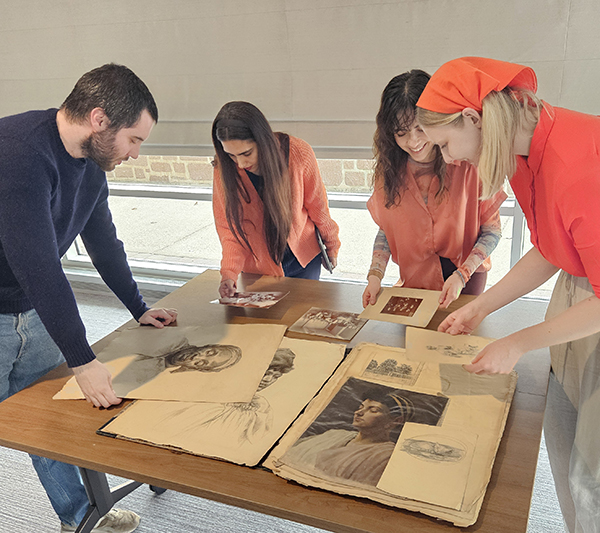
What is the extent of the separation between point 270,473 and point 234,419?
17 centimetres

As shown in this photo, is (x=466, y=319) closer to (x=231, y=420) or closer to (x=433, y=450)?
(x=433, y=450)

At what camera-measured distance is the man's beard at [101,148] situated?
1.26 metres

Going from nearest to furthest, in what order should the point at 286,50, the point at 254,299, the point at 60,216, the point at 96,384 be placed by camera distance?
1. the point at 96,384
2. the point at 60,216
3. the point at 254,299
4. the point at 286,50

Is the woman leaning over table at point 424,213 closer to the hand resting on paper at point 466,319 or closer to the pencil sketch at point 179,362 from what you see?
the hand resting on paper at point 466,319

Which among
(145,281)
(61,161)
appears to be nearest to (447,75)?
(61,161)

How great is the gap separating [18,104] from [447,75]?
3066mm

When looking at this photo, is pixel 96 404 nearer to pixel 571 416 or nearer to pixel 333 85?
pixel 571 416

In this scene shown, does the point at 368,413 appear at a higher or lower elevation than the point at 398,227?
lower

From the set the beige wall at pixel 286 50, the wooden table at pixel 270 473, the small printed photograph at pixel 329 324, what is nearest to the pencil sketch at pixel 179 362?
the wooden table at pixel 270 473

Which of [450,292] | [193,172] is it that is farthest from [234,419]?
[193,172]

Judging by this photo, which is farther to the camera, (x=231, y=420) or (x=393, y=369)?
(x=393, y=369)

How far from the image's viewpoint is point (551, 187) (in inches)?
37.6

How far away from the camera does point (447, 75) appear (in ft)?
3.28

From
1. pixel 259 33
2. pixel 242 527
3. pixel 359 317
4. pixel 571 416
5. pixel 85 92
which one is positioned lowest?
pixel 242 527
